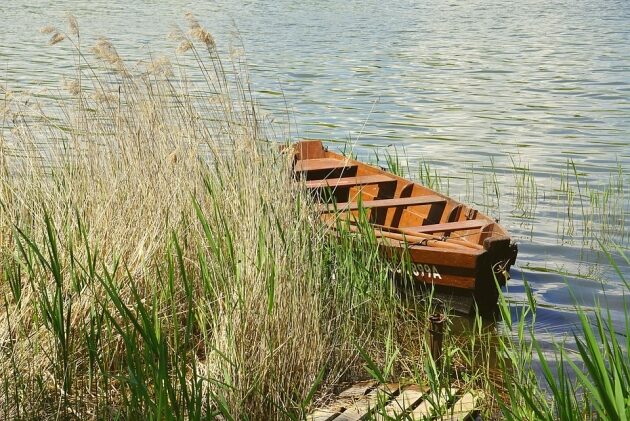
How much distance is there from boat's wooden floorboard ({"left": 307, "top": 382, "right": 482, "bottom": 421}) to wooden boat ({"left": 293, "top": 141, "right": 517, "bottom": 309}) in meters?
1.12

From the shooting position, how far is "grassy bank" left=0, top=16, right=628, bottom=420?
410 centimetres

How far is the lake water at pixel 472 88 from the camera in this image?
9172 mm

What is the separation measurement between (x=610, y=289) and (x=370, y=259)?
2.71 m

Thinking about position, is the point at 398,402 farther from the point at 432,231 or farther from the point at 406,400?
the point at 432,231

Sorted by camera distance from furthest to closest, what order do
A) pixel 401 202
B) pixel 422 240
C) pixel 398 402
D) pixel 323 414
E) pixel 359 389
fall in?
pixel 401 202 < pixel 422 240 < pixel 359 389 < pixel 323 414 < pixel 398 402

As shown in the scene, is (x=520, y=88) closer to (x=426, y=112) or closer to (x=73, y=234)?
(x=426, y=112)

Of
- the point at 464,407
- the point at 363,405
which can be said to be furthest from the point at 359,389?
the point at 464,407

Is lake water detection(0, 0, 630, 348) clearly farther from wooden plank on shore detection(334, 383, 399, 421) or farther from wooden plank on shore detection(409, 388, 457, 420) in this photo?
wooden plank on shore detection(334, 383, 399, 421)

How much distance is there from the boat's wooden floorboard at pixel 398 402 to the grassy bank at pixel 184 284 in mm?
78

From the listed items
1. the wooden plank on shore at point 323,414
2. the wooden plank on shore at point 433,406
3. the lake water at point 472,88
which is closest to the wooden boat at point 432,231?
the lake water at point 472,88

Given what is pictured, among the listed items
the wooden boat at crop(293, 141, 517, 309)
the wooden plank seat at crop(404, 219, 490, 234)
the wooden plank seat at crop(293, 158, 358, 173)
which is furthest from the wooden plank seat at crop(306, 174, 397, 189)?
the wooden plank seat at crop(404, 219, 490, 234)

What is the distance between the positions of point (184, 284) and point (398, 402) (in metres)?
1.12

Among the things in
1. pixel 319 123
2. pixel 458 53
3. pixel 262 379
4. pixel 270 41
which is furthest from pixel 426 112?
pixel 262 379

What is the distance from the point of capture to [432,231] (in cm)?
721
